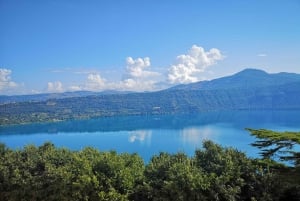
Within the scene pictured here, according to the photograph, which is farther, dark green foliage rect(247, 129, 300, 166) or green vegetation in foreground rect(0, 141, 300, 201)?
green vegetation in foreground rect(0, 141, 300, 201)

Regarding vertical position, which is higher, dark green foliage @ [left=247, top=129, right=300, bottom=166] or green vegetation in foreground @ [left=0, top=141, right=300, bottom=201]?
dark green foliage @ [left=247, top=129, right=300, bottom=166]

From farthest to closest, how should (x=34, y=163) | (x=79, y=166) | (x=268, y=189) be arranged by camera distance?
(x=34, y=163) < (x=79, y=166) < (x=268, y=189)

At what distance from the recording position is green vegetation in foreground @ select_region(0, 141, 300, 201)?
16.9 m

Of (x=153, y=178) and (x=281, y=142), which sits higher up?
(x=281, y=142)

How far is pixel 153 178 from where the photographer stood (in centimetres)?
1902

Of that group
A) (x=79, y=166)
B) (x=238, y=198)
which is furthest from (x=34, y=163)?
(x=238, y=198)

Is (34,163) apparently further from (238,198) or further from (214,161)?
(238,198)

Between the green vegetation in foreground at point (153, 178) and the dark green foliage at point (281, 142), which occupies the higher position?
the dark green foliage at point (281, 142)

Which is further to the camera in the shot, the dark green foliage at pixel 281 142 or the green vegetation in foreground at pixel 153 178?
the green vegetation in foreground at pixel 153 178

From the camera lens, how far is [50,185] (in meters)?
20.1

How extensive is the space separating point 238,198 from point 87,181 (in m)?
7.88

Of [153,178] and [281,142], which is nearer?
[281,142]

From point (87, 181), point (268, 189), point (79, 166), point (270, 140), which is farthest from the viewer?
point (79, 166)

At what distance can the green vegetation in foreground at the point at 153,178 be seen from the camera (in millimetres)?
16938
